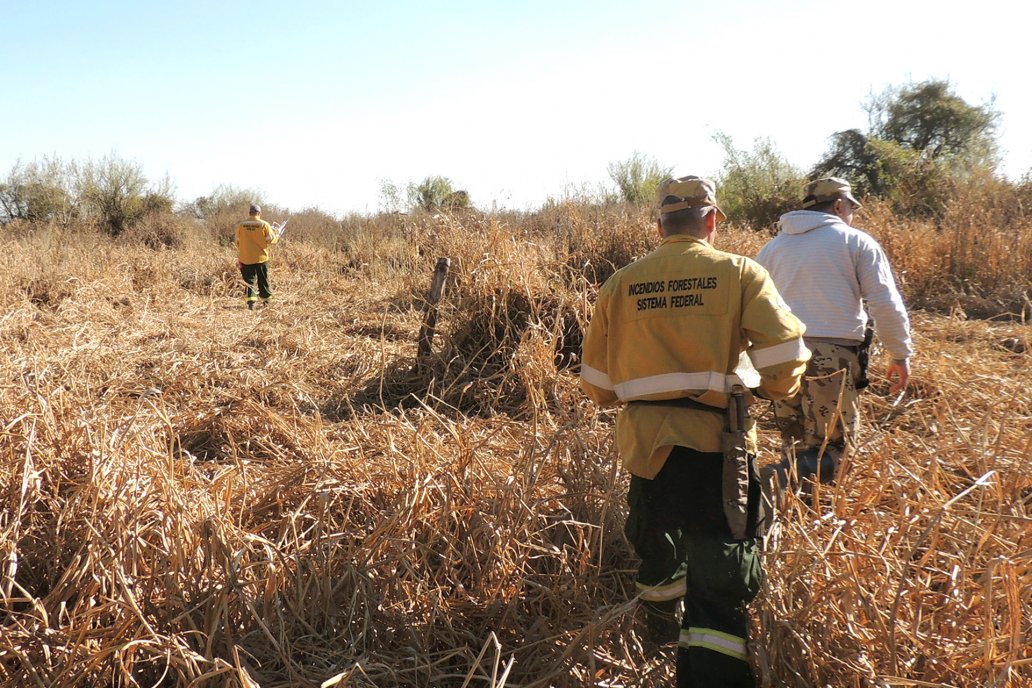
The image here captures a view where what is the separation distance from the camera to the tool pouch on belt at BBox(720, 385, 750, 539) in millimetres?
2061

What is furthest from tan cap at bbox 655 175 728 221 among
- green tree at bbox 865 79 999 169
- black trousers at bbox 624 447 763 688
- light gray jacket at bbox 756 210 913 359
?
green tree at bbox 865 79 999 169

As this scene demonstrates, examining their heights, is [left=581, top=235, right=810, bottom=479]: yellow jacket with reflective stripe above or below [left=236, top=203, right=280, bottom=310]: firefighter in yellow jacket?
below

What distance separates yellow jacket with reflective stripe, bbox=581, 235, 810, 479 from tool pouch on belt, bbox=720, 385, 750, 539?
69 mm

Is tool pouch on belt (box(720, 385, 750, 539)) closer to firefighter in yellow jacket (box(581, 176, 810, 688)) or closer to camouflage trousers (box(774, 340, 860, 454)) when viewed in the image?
firefighter in yellow jacket (box(581, 176, 810, 688))

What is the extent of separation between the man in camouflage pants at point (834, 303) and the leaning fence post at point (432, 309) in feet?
10.7

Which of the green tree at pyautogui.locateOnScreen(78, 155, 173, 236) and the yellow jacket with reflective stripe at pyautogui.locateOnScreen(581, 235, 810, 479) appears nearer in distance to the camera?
→ the yellow jacket with reflective stripe at pyautogui.locateOnScreen(581, 235, 810, 479)

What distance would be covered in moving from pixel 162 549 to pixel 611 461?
180 centimetres

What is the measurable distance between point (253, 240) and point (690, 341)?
10.2 m

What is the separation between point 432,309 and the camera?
19.8 feet

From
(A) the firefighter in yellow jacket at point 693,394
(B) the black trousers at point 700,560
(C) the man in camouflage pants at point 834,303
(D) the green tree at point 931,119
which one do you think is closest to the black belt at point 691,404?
(A) the firefighter in yellow jacket at point 693,394

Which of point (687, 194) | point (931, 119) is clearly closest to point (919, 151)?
point (931, 119)

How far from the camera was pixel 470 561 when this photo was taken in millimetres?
2711

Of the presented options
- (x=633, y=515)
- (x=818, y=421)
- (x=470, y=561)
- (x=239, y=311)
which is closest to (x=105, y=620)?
(x=470, y=561)

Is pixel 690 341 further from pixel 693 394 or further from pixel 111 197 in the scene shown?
pixel 111 197
